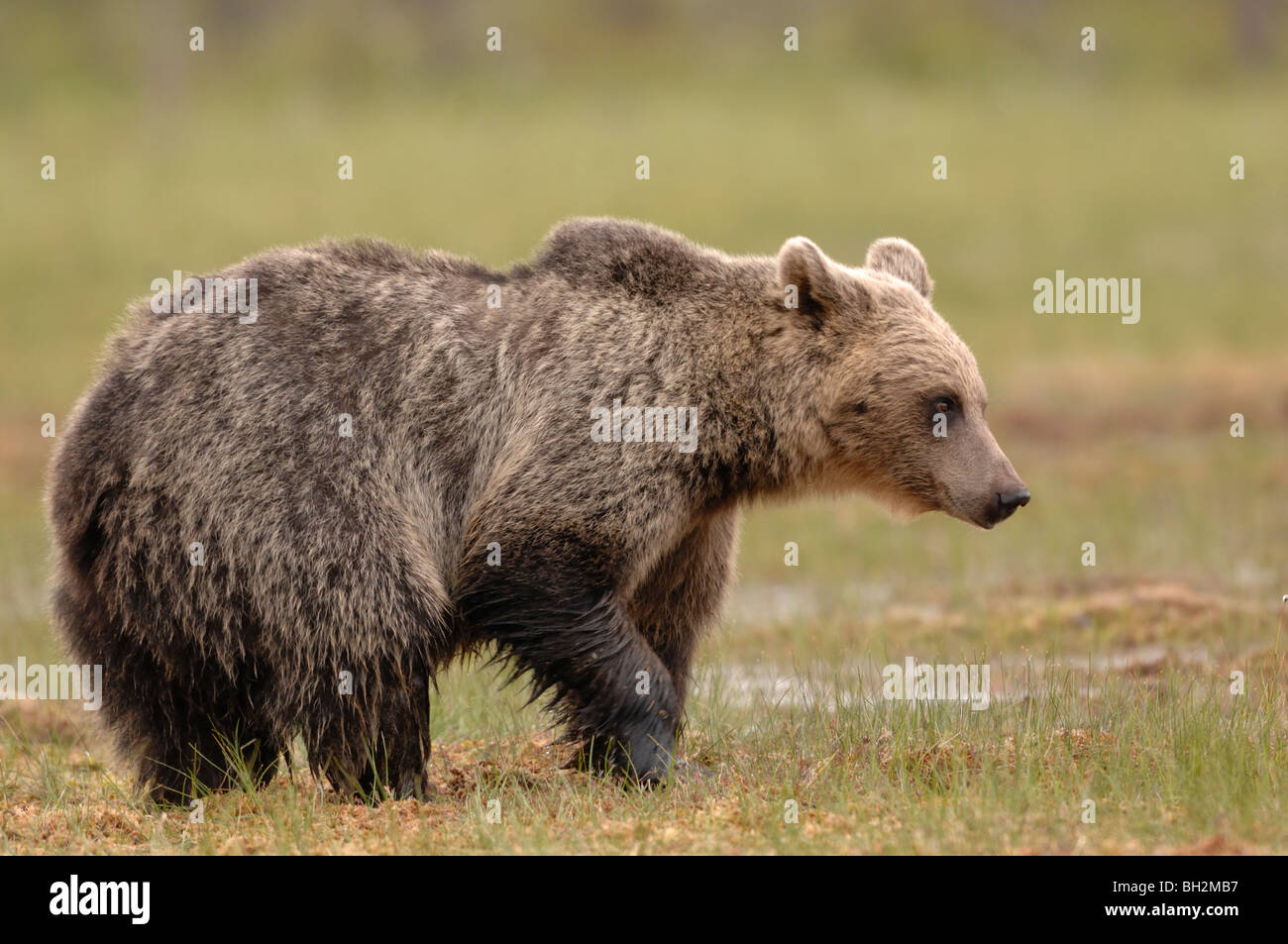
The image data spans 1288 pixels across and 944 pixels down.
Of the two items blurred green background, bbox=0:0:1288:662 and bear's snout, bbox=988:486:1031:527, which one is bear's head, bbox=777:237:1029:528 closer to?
bear's snout, bbox=988:486:1031:527

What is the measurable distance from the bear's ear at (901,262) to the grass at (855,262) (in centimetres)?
206

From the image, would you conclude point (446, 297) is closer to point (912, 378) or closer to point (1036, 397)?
point (912, 378)

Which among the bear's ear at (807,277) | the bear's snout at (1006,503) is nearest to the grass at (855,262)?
the bear's snout at (1006,503)

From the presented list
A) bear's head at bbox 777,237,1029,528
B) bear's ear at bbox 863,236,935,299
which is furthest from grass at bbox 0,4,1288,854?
bear's ear at bbox 863,236,935,299

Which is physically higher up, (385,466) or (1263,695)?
(385,466)

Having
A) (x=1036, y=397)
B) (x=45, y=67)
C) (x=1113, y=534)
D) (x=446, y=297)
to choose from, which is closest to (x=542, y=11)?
(x=45, y=67)

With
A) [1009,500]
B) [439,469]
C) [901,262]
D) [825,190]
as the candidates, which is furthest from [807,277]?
[825,190]

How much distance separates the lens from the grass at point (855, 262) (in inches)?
276

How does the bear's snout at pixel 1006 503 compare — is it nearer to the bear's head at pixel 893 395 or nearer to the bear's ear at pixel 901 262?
the bear's head at pixel 893 395

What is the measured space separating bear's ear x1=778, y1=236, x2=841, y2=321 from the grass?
190cm

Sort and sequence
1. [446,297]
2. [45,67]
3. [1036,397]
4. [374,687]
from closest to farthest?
[374,687], [446,297], [1036,397], [45,67]

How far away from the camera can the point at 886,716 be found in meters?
8.12

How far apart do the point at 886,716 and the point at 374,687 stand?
2450mm

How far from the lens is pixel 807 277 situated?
25.5 feet
